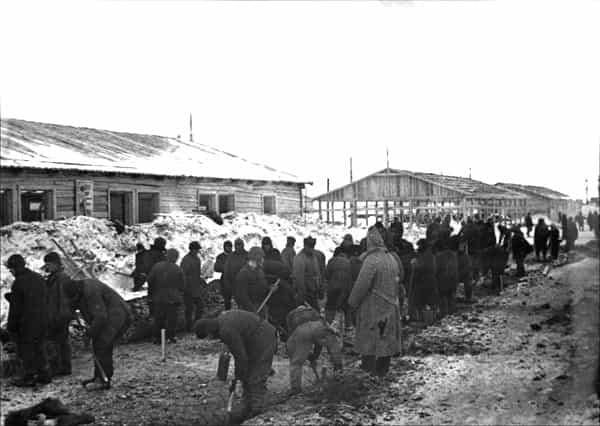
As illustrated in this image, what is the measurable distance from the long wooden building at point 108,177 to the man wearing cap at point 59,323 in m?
0.65

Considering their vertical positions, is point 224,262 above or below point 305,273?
above

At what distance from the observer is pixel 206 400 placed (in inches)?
236

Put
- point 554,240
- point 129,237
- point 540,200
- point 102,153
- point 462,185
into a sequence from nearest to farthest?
point 129,237 < point 102,153 < point 554,240 < point 462,185 < point 540,200

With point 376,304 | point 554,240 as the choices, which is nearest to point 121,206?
point 376,304

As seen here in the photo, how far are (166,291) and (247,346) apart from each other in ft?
8.01

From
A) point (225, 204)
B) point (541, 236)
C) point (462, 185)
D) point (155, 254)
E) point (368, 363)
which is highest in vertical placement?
point (462, 185)

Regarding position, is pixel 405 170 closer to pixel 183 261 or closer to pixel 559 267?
pixel 559 267

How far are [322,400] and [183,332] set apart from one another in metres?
3.52

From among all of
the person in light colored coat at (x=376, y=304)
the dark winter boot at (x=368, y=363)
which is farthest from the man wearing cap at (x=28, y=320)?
the dark winter boot at (x=368, y=363)

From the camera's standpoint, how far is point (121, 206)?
7.72 metres

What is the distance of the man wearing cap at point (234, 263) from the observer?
826 centimetres

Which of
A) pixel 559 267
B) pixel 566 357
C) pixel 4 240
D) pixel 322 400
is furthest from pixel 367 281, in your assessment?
pixel 559 267

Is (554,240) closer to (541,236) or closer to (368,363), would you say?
(541,236)

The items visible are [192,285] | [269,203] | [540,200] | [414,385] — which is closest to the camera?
[414,385]
